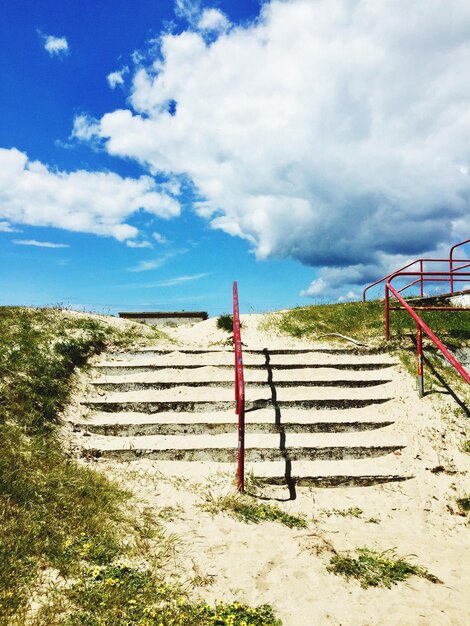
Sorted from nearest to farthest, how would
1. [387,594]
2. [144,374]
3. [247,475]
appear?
[387,594] < [247,475] < [144,374]

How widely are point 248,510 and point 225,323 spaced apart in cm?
562

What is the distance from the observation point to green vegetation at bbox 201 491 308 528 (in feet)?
13.4

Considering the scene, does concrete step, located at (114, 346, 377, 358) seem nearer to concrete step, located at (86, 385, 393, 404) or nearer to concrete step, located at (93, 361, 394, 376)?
concrete step, located at (93, 361, 394, 376)

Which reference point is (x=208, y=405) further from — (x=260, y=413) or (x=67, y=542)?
(x=67, y=542)

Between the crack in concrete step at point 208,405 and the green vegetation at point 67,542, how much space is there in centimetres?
68

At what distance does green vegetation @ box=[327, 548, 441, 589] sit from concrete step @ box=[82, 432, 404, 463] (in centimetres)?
175

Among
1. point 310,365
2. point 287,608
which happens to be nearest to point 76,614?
point 287,608

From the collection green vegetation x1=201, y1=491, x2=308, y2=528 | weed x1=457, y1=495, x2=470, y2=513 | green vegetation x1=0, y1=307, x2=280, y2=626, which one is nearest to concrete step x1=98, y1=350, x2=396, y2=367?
green vegetation x1=0, y1=307, x2=280, y2=626

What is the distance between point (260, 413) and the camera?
234 inches

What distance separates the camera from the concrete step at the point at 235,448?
5.22 meters

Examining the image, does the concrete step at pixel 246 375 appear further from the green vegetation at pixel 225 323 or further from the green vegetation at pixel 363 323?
the green vegetation at pixel 225 323

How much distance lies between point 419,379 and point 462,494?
1.91 meters

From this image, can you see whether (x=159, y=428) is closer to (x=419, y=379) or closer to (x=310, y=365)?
(x=310, y=365)

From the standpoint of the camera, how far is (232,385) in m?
6.60
